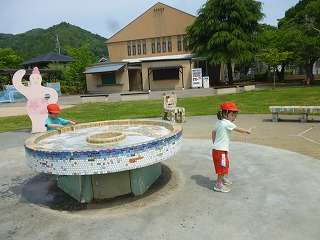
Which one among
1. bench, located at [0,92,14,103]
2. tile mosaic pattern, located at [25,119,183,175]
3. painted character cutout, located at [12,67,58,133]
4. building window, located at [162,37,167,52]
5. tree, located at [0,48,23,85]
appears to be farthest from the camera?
tree, located at [0,48,23,85]

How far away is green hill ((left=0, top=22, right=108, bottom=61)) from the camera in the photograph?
79456 mm

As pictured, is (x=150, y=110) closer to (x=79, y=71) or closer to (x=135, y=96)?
(x=135, y=96)

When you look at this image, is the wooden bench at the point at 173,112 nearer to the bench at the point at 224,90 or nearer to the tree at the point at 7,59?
the bench at the point at 224,90

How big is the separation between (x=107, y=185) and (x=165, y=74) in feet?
104

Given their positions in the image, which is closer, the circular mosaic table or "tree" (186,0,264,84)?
the circular mosaic table

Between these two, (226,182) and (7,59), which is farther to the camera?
(7,59)

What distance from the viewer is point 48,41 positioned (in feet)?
275

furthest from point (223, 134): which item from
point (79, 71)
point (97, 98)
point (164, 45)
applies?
point (164, 45)

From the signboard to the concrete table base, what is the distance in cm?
2932

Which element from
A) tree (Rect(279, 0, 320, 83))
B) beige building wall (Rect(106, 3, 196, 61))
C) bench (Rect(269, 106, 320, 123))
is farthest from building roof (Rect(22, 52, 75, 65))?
bench (Rect(269, 106, 320, 123))

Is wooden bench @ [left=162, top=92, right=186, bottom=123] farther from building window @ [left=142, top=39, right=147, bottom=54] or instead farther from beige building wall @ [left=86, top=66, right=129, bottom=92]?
building window @ [left=142, top=39, right=147, bottom=54]

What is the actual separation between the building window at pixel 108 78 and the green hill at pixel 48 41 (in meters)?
43.7

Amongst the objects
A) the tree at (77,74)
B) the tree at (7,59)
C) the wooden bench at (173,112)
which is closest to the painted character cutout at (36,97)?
the wooden bench at (173,112)

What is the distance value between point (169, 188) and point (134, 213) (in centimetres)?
103
